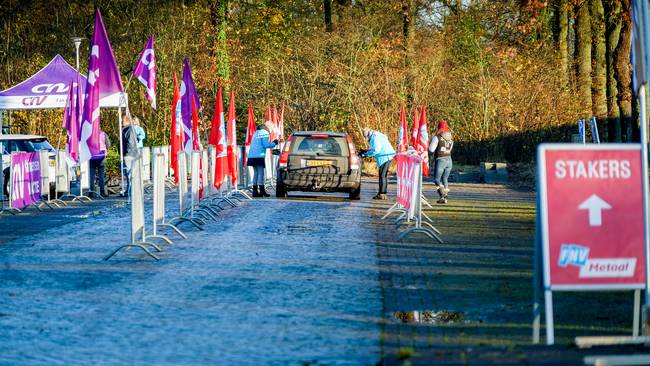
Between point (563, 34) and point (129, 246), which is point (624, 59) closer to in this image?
point (563, 34)

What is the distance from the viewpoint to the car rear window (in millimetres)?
28734

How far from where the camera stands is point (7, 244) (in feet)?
56.6

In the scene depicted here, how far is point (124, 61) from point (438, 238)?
3397cm

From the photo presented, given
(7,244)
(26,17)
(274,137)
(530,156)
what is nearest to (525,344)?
(7,244)

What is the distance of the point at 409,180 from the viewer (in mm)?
20125

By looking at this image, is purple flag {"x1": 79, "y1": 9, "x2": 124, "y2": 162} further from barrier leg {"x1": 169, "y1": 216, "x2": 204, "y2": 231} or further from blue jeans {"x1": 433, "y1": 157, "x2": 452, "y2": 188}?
blue jeans {"x1": 433, "y1": 157, "x2": 452, "y2": 188}

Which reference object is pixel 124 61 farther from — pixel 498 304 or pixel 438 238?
pixel 498 304

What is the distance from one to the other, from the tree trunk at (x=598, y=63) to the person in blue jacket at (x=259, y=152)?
18872 millimetres

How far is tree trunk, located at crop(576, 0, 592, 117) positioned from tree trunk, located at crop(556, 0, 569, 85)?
51 cm

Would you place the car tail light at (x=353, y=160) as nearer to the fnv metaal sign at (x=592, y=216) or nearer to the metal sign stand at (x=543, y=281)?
the metal sign stand at (x=543, y=281)

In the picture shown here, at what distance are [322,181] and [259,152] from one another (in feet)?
5.34

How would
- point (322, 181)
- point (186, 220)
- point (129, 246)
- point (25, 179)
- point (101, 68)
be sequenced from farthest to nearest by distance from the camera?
1. point (322, 181)
2. point (25, 179)
3. point (186, 220)
4. point (101, 68)
5. point (129, 246)

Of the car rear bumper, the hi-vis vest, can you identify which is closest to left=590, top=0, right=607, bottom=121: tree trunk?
the car rear bumper

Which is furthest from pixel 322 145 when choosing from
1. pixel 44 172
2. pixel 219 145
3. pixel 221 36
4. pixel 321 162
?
pixel 221 36
